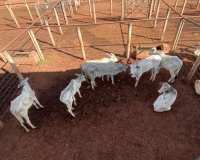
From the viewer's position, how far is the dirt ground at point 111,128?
5.37 m

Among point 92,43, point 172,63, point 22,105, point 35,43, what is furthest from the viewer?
point 92,43

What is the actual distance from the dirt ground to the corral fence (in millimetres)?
1658

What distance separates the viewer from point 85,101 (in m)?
7.05

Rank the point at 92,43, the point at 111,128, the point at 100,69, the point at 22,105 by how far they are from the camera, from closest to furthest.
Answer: the point at 22,105 < the point at 111,128 < the point at 100,69 < the point at 92,43

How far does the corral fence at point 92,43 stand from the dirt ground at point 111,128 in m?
1.66

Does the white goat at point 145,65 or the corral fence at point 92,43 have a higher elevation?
the white goat at point 145,65

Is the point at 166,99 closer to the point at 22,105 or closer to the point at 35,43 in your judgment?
the point at 22,105

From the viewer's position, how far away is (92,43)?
11.6m

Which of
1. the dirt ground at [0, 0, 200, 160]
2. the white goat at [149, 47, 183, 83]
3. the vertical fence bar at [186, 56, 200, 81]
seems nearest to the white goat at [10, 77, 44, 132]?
the dirt ground at [0, 0, 200, 160]

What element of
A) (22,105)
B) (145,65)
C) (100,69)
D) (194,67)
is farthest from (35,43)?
(194,67)

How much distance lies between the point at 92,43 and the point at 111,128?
7.20 metres

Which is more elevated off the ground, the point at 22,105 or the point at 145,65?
the point at 22,105

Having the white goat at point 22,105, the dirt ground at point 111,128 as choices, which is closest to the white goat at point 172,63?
the dirt ground at point 111,128

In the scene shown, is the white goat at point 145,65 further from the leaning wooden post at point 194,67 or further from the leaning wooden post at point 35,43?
the leaning wooden post at point 35,43
